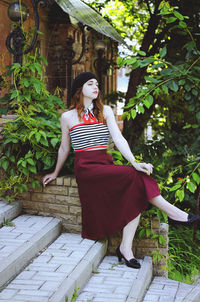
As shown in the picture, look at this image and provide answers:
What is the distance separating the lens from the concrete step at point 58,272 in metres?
2.55

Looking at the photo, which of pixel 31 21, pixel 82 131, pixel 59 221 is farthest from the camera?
pixel 31 21

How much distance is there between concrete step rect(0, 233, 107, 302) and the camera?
8.37 feet

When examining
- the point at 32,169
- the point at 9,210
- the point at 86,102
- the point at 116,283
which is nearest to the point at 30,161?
the point at 32,169

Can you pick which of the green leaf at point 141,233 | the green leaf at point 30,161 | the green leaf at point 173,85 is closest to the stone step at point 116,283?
the green leaf at point 141,233

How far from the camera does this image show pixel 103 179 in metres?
3.29

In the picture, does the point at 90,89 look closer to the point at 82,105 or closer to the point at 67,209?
the point at 82,105

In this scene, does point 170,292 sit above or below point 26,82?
below

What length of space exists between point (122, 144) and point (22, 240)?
124cm

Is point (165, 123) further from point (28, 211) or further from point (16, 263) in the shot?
point (16, 263)

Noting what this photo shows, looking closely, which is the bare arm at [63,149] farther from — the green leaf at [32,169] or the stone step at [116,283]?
the stone step at [116,283]

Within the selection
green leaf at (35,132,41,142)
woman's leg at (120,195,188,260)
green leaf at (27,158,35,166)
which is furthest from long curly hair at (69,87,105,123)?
woman's leg at (120,195,188,260)

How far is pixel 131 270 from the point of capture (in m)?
3.31

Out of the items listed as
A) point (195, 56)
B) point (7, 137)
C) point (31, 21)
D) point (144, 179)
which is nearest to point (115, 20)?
point (31, 21)

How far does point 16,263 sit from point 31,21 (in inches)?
235
